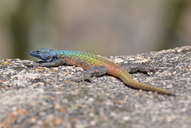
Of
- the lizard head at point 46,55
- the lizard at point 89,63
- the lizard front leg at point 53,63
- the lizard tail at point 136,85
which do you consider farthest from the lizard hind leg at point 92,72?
the lizard head at point 46,55

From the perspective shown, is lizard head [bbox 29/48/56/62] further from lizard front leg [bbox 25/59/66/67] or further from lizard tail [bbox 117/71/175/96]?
lizard tail [bbox 117/71/175/96]

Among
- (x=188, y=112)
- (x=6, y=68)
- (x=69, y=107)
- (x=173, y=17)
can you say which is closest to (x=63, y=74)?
(x=6, y=68)

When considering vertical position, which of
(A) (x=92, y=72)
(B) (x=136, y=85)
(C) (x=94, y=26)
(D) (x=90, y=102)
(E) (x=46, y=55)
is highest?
(C) (x=94, y=26)

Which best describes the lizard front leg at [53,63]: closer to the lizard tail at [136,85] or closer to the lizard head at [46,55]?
the lizard head at [46,55]

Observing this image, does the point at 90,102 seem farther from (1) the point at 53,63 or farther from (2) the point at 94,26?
(2) the point at 94,26

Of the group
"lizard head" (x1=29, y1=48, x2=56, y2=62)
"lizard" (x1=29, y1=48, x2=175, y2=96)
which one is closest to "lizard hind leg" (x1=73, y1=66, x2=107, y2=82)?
"lizard" (x1=29, y1=48, x2=175, y2=96)

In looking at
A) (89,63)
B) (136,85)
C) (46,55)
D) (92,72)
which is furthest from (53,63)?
(136,85)
